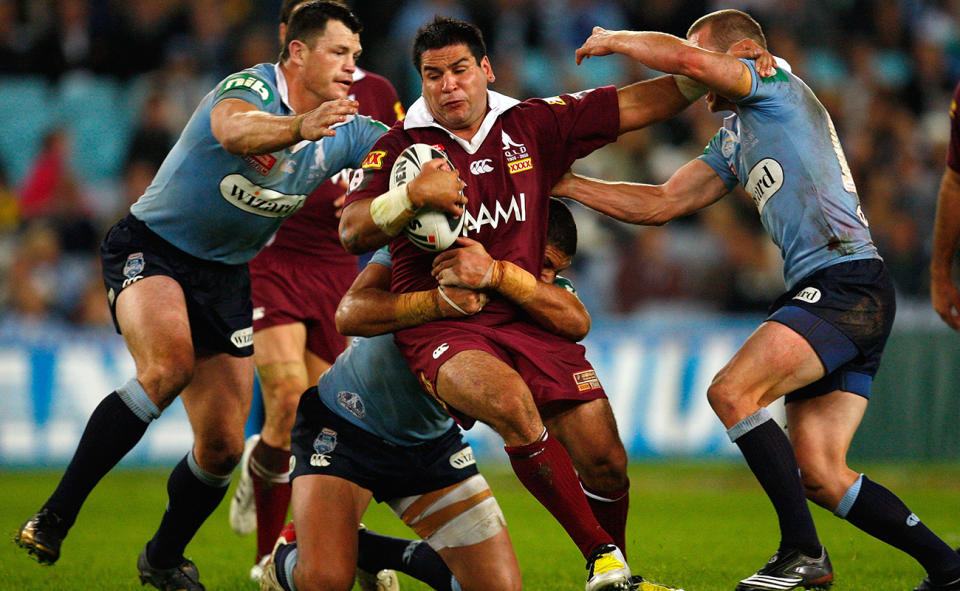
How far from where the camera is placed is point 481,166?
5.57m

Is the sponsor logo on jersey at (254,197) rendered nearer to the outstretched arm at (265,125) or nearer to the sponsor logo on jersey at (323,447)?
the outstretched arm at (265,125)

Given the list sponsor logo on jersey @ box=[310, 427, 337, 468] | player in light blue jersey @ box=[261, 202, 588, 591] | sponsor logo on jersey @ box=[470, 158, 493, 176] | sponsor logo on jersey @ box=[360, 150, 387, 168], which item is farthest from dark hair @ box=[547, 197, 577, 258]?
sponsor logo on jersey @ box=[310, 427, 337, 468]

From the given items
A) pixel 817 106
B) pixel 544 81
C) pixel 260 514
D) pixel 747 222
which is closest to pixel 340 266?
pixel 260 514

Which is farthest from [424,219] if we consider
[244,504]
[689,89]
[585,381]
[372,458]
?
[244,504]

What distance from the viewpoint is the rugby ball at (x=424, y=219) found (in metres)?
5.22

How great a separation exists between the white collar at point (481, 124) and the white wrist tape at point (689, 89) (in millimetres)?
786

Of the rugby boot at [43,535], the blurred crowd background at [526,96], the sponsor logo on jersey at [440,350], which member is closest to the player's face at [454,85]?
the sponsor logo on jersey at [440,350]

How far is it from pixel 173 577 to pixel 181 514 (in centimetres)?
33

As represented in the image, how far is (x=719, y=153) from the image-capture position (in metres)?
6.16

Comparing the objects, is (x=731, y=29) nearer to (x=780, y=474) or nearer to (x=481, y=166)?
(x=481, y=166)

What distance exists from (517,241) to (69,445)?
7.56 m

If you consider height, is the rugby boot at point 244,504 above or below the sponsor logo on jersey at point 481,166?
below

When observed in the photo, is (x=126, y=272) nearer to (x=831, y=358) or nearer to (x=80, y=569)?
(x=80, y=569)

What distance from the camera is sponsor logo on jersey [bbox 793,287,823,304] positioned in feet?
18.3
